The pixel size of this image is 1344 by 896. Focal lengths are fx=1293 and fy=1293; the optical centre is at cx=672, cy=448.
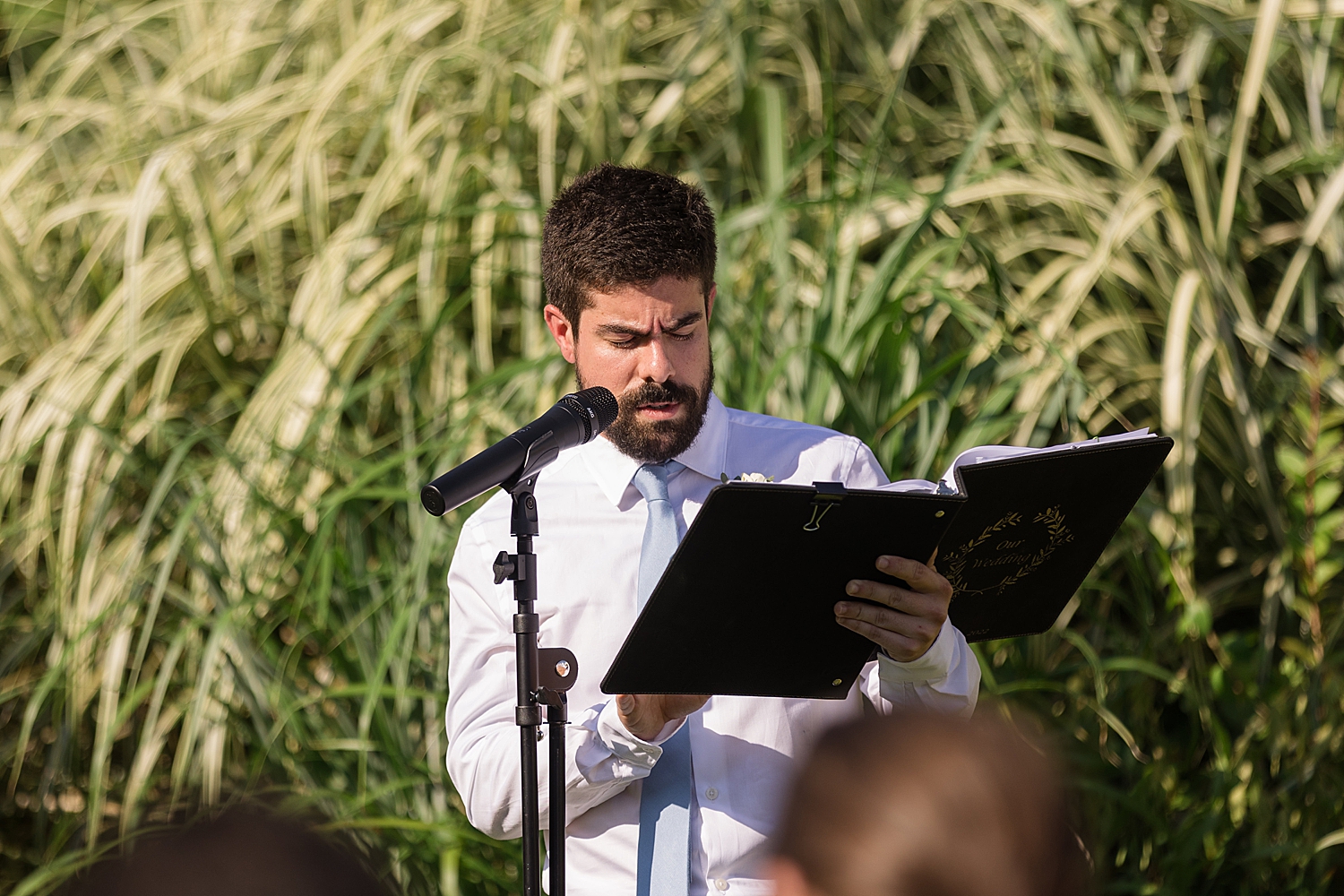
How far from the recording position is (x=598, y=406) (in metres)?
1.54

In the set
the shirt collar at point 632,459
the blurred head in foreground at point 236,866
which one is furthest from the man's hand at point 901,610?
the blurred head in foreground at point 236,866

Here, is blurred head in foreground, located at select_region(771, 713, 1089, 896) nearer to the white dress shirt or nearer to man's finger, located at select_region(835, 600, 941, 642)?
man's finger, located at select_region(835, 600, 941, 642)

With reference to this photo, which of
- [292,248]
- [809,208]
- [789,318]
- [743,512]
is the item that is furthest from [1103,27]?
[743,512]

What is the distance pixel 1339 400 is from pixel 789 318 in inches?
44.8

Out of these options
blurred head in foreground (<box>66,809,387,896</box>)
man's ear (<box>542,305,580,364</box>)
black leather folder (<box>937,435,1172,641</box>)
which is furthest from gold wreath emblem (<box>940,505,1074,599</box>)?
blurred head in foreground (<box>66,809,387,896</box>)

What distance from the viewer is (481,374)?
9.43 feet

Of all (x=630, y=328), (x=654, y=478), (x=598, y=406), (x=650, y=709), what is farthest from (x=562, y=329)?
(x=650, y=709)

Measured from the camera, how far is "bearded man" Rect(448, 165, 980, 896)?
1.61 m

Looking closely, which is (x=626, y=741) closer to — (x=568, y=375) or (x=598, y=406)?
(x=598, y=406)

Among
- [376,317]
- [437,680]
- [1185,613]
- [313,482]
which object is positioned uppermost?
[376,317]

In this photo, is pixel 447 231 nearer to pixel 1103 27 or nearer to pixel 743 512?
pixel 1103 27

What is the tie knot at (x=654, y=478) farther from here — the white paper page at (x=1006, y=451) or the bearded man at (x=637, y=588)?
the white paper page at (x=1006, y=451)

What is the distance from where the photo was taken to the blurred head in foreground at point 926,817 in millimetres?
721

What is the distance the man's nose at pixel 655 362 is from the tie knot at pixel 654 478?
0.13 metres
